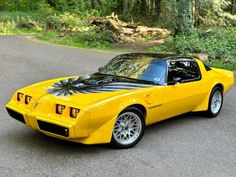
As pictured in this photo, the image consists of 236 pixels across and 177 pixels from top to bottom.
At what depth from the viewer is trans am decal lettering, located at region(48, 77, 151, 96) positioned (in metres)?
5.62

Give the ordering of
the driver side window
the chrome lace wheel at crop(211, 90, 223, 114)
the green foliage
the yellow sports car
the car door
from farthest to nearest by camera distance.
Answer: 1. the green foliage
2. the chrome lace wheel at crop(211, 90, 223, 114)
3. the driver side window
4. the car door
5. the yellow sports car

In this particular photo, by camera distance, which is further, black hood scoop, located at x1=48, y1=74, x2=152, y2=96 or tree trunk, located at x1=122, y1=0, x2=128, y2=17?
tree trunk, located at x1=122, y1=0, x2=128, y2=17

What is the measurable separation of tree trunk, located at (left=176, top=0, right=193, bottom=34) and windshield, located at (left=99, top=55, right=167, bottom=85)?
11885 mm

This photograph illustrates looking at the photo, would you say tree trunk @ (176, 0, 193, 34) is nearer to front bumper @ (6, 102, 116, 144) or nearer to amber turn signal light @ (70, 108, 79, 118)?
front bumper @ (6, 102, 116, 144)

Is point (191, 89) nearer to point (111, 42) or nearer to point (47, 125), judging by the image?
point (47, 125)

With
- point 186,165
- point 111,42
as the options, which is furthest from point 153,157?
point 111,42

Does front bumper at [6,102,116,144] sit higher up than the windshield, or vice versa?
the windshield

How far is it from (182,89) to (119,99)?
5.31ft

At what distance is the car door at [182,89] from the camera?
6344 mm

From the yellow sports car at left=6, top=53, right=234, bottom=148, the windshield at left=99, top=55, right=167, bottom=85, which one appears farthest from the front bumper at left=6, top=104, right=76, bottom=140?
the windshield at left=99, top=55, right=167, bottom=85

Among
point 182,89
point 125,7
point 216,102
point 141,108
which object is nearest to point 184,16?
point 216,102

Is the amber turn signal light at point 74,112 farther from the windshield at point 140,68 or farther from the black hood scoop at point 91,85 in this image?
the windshield at point 140,68

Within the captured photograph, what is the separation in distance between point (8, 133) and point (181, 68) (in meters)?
3.33

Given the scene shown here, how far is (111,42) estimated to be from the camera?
21219mm
